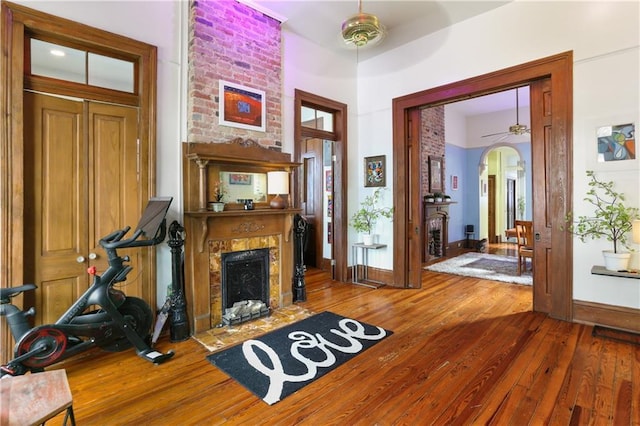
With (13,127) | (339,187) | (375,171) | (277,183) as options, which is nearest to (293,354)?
(277,183)

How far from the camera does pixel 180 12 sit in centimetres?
333

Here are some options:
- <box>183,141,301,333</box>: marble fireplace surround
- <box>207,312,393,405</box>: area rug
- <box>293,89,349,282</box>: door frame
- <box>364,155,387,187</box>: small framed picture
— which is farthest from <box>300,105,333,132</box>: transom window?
<box>207,312,393,405</box>: area rug

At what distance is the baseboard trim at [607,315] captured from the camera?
3.15 m

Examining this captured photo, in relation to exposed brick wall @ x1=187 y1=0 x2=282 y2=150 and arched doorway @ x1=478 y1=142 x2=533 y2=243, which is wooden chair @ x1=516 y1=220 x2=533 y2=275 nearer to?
arched doorway @ x1=478 y1=142 x2=533 y2=243

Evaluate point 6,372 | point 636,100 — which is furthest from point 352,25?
point 6,372

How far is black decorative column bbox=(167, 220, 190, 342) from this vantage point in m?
3.09

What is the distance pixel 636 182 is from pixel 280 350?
3.92m

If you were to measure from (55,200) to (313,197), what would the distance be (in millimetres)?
4235

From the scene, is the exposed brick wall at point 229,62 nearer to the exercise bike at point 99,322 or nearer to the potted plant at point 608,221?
the exercise bike at point 99,322

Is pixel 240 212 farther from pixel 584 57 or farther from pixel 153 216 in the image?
pixel 584 57

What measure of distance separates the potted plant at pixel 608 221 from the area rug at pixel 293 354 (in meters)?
2.39

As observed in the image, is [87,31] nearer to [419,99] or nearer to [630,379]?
[419,99]

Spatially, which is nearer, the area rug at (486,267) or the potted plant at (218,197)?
the potted plant at (218,197)

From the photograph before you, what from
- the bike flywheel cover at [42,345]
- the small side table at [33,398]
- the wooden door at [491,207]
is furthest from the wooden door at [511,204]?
the small side table at [33,398]
